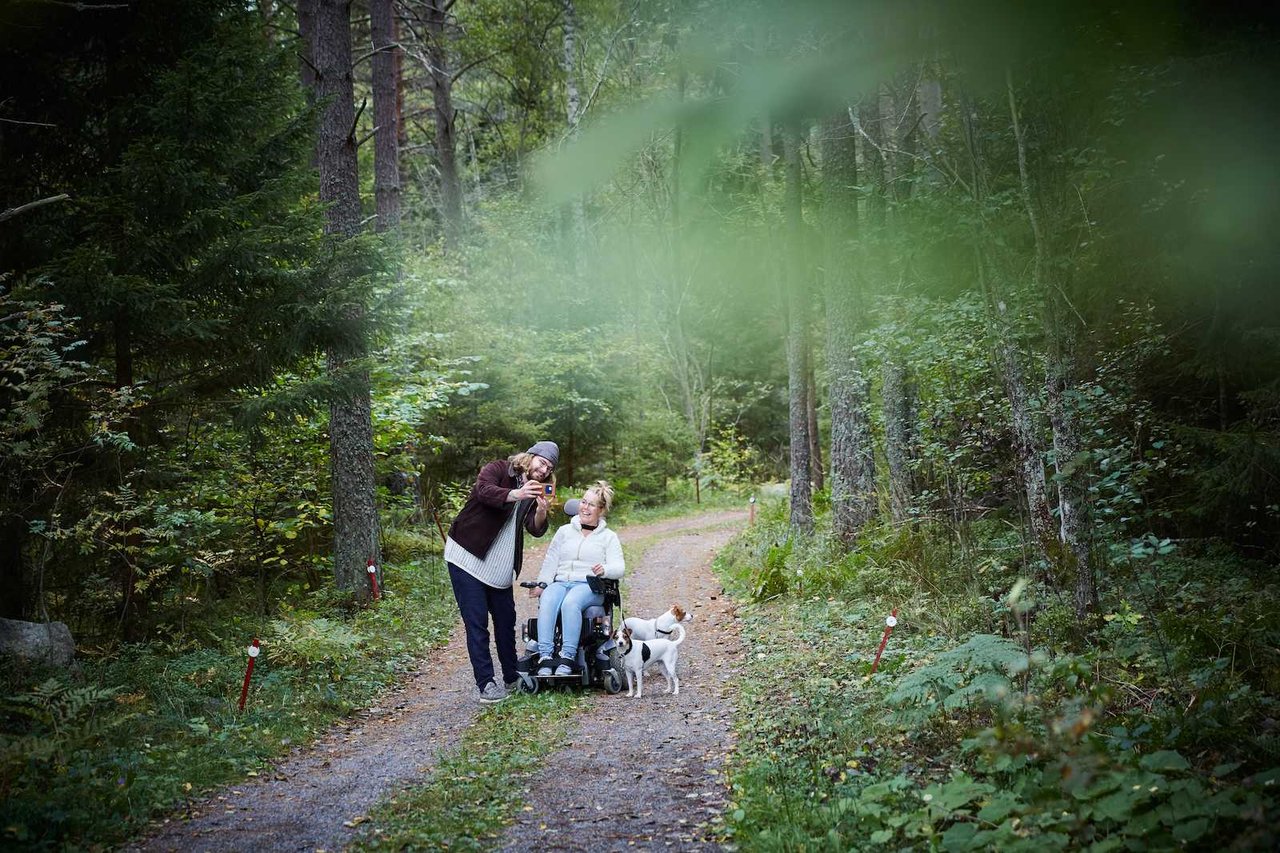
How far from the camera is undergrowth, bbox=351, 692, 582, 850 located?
4.01m

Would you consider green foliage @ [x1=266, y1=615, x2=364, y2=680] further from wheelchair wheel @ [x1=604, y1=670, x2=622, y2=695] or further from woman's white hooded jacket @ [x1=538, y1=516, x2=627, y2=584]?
wheelchair wheel @ [x1=604, y1=670, x2=622, y2=695]

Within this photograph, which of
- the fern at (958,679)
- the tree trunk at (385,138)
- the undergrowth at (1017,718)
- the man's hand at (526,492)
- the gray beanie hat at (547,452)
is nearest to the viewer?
the undergrowth at (1017,718)

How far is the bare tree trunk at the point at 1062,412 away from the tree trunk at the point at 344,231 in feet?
23.7

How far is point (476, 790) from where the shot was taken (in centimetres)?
466

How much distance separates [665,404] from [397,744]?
21.7m

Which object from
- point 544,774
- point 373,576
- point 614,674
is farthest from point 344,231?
point 544,774

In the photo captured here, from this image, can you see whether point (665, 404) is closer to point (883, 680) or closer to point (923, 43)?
point (883, 680)

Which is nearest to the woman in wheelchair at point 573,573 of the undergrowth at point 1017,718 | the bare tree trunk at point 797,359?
the undergrowth at point 1017,718

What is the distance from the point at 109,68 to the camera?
749cm

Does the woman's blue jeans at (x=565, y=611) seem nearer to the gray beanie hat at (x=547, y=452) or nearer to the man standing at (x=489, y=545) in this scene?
the man standing at (x=489, y=545)

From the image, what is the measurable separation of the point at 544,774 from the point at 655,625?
2.63 metres

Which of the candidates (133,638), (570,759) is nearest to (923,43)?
(570,759)

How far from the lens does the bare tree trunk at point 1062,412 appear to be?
19.4ft

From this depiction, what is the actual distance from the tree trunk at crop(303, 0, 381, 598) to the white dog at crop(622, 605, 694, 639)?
4.21 metres
